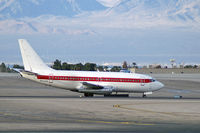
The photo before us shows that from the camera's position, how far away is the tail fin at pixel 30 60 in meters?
49.6

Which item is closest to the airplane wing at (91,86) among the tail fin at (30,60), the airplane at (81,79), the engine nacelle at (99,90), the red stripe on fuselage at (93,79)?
the airplane at (81,79)

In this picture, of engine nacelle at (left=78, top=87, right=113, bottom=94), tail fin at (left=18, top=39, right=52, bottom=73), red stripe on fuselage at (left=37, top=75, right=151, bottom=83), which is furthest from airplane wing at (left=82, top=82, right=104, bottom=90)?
tail fin at (left=18, top=39, right=52, bottom=73)

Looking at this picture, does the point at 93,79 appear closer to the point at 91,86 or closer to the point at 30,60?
the point at 91,86

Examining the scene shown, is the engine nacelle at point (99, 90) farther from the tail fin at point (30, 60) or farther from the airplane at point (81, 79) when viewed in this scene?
the tail fin at point (30, 60)

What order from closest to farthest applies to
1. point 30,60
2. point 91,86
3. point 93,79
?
point 30,60 → point 91,86 → point 93,79

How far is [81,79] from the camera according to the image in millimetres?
50906

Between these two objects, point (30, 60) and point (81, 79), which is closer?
point (30, 60)

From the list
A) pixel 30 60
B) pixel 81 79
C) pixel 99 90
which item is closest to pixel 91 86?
pixel 99 90

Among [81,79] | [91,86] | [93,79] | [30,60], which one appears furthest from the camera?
[93,79]

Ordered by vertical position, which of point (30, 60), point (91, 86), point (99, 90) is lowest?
point (99, 90)

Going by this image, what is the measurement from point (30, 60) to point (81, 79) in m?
6.30

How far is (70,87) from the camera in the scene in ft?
166

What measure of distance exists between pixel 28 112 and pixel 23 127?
8.06m

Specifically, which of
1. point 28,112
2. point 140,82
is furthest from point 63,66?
point 28,112
